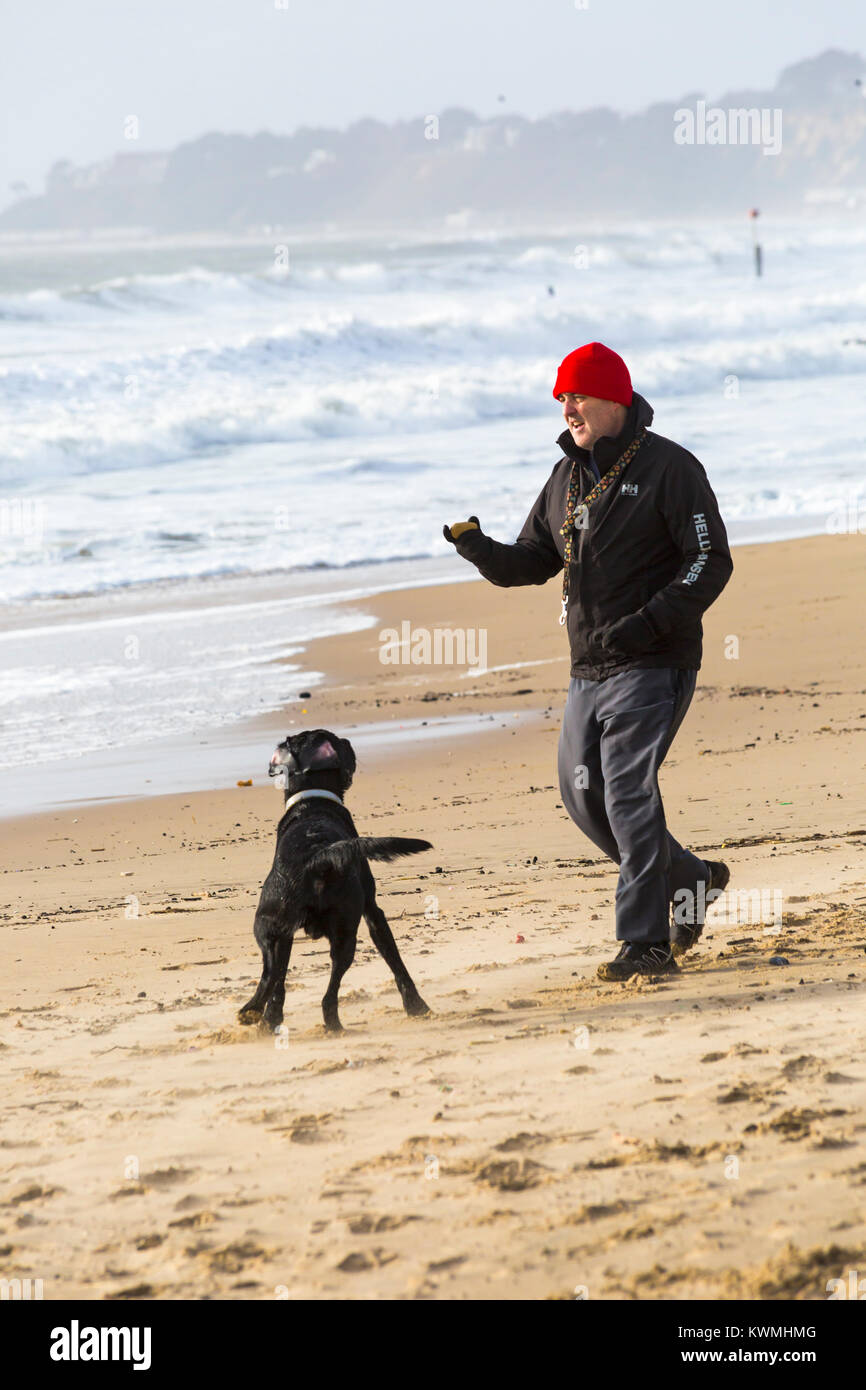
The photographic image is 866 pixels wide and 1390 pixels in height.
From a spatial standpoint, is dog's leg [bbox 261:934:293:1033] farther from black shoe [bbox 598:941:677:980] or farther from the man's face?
the man's face

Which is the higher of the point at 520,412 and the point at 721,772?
the point at 520,412

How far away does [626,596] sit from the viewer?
14.8ft

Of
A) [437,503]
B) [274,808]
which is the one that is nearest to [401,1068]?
[274,808]

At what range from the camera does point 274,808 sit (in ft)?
25.6

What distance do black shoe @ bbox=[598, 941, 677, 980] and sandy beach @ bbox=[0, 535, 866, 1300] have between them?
0.20 feet

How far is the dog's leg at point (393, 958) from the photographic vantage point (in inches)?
177

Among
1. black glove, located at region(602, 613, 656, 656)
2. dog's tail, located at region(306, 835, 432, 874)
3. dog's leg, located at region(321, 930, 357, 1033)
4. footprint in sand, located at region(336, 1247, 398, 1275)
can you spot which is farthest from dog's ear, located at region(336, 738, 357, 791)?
footprint in sand, located at region(336, 1247, 398, 1275)

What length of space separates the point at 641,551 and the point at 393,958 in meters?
1.43

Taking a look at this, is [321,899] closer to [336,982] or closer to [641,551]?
[336,982]

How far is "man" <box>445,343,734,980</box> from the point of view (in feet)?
14.4

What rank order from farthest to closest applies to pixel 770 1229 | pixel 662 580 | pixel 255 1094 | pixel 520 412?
pixel 520 412
pixel 662 580
pixel 255 1094
pixel 770 1229

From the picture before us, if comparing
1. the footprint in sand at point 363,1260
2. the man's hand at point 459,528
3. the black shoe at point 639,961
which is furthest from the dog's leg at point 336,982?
the footprint in sand at point 363,1260
